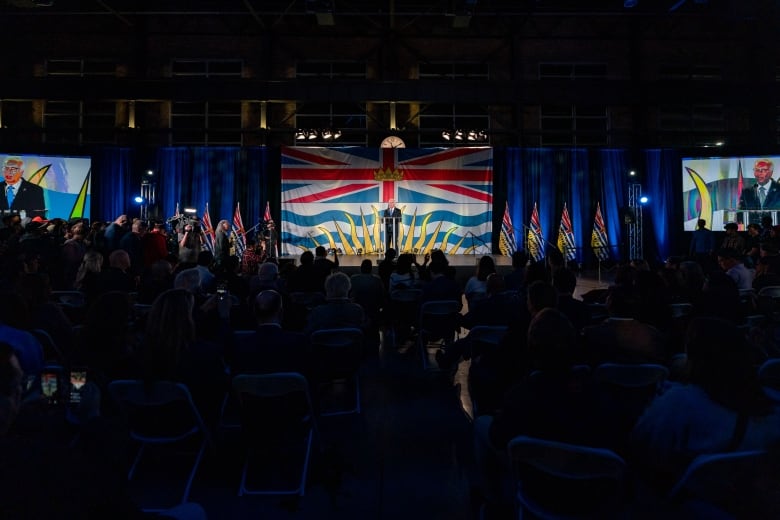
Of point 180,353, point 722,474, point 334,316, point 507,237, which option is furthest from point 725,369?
point 507,237

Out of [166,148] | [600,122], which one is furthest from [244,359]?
[600,122]

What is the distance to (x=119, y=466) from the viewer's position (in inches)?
68.2

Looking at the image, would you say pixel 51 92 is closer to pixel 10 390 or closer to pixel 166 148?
pixel 166 148

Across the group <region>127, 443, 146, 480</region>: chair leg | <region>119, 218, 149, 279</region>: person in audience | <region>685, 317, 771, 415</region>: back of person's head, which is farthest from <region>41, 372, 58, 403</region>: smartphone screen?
<region>119, 218, 149, 279</region>: person in audience

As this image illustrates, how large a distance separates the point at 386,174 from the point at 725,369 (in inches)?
518

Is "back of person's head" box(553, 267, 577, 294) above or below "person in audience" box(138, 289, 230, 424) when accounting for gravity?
above

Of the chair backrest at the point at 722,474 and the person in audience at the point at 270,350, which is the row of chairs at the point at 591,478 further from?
the person in audience at the point at 270,350

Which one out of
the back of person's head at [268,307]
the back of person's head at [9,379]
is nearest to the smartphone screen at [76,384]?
the back of person's head at [9,379]

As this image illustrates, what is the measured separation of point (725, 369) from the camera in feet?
6.08

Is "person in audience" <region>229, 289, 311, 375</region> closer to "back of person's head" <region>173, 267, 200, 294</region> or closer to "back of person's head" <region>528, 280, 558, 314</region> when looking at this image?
"back of person's head" <region>173, 267, 200, 294</region>

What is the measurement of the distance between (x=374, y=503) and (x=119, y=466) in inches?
57.3

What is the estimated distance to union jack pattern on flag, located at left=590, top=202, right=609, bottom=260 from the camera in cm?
1505

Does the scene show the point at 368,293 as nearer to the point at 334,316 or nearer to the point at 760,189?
the point at 334,316

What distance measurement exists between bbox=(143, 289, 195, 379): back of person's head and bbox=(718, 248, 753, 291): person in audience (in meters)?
5.81
